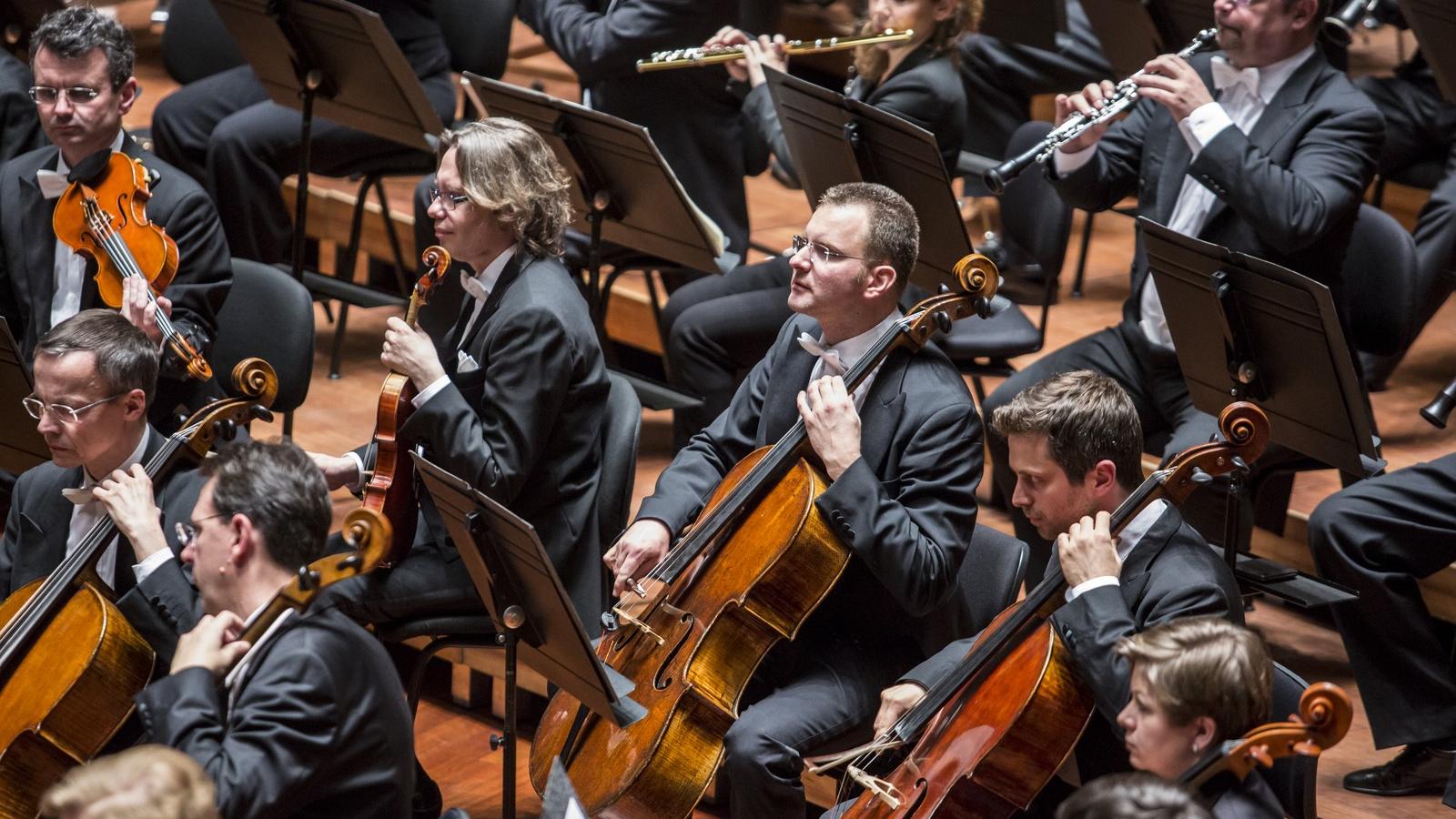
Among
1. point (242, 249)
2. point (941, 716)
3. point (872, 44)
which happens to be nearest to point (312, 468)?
point (941, 716)

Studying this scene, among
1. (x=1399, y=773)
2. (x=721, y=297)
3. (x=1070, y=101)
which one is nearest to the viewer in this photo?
(x=1399, y=773)

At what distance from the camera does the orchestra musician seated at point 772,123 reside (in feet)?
16.5

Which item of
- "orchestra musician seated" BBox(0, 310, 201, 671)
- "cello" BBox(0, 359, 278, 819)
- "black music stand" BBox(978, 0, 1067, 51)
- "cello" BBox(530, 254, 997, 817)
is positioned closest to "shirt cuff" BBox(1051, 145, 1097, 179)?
"cello" BBox(530, 254, 997, 817)

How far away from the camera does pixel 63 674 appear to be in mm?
3189

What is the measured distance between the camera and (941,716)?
3.04 meters

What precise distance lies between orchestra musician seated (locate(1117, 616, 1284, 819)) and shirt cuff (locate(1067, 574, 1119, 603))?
1.08 feet

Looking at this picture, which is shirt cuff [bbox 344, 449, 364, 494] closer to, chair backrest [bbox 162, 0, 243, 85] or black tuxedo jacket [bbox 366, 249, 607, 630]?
black tuxedo jacket [bbox 366, 249, 607, 630]

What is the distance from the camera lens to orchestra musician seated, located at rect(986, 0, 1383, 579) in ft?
13.8

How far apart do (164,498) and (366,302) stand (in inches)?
78.2

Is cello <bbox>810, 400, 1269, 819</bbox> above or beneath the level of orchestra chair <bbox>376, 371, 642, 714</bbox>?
above

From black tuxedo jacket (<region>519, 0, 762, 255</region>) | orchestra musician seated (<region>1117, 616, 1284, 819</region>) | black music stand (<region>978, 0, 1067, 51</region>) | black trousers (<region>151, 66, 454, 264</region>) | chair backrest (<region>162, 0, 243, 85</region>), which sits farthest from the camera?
chair backrest (<region>162, 0, 243, 85</region>)

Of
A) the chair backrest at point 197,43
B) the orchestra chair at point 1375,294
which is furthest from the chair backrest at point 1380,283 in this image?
the chair backrest at point 197,43

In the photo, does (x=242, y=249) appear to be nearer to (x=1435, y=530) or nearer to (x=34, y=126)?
(x=34, y=126)

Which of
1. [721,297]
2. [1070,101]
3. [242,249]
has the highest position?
[1070,101]
